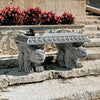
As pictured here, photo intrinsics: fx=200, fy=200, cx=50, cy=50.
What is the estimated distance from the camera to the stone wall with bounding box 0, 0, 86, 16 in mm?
5910

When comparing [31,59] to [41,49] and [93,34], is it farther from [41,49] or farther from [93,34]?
[93,34]

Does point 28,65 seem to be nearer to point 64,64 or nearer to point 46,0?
point 64,64

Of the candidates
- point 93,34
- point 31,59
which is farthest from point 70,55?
point 93,34

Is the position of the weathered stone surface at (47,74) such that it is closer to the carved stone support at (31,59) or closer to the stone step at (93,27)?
the carved stone support at (31,59)

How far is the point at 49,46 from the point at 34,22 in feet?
2.16

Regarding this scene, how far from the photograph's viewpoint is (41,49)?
3.60 m

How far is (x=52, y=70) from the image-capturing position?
12.6ft

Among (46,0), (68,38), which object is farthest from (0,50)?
(46,0)

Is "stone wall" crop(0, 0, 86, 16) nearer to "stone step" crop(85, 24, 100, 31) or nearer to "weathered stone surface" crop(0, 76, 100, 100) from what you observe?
"stone step" crop(85, 24, 100, 31)

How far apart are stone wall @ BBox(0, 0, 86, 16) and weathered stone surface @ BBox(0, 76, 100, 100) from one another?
3.15 meters

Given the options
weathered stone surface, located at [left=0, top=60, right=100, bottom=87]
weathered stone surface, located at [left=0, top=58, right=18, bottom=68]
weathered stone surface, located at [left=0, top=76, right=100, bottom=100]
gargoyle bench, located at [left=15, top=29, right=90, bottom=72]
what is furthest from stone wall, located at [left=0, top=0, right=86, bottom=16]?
weathered stone surface, located at [left=0, top=76, right=100, bottom=100]

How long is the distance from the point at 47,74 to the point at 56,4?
3.38 meters

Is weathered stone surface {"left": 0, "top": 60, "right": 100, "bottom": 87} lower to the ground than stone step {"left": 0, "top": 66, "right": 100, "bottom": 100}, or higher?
higher

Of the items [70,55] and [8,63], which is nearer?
[70,55]
